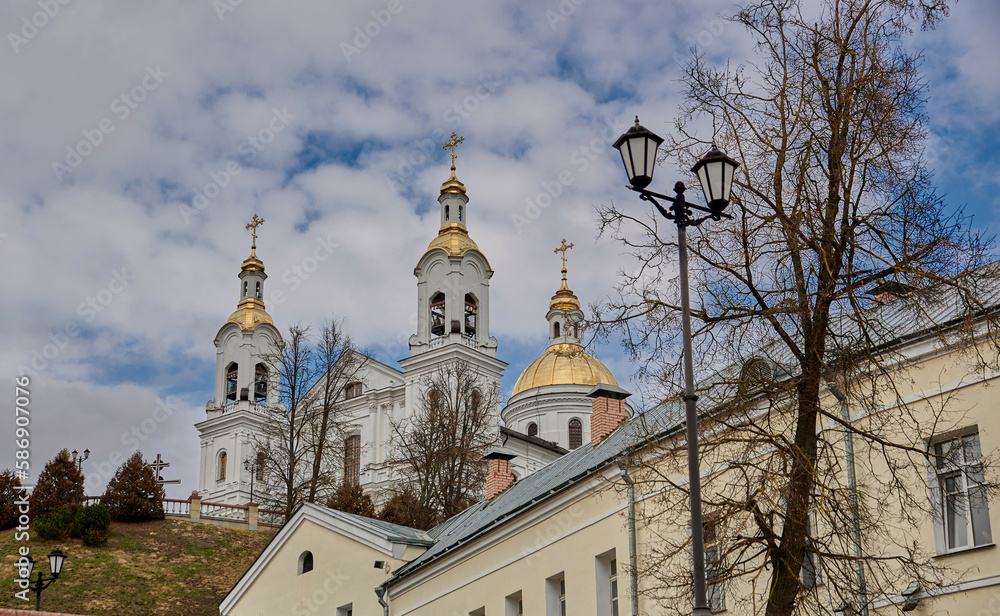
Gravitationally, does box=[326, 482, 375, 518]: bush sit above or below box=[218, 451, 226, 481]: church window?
below

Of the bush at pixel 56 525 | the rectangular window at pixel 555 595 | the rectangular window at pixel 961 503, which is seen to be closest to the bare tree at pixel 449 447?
the bush at pixel 56 525

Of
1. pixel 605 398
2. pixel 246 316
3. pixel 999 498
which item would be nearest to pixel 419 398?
pixel 246 316

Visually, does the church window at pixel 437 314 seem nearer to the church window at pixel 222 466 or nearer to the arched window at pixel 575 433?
the arched window at pixel 575 433

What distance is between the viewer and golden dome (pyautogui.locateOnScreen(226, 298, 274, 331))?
2972 inches

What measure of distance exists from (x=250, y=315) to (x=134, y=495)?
1146 inches

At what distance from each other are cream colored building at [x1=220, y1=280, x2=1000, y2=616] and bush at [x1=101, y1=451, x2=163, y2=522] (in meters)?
17.1

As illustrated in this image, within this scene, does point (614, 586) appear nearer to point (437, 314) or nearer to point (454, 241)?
point (437, 314)

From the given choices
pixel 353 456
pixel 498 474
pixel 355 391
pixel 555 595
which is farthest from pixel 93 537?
pixel 355 391

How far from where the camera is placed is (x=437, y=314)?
6638 cm

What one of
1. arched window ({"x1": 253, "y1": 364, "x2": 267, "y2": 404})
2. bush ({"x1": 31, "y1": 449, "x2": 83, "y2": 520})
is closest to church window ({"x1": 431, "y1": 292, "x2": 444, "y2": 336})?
arched window ({"x1": 253, "y1": 364, "x2": 267, "y2": 404})

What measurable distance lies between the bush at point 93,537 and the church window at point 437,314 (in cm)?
2543

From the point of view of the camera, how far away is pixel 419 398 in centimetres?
6362

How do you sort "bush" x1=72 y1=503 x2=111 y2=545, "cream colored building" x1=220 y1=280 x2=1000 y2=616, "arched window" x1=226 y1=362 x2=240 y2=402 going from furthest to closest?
"arched window" x1=226 y1=362 x2=240 y2=402
"bush" x1=72 y1=503 x2=111 y2=545
"cream colored building" x1=220 y1=280 x2=1000 y2=616

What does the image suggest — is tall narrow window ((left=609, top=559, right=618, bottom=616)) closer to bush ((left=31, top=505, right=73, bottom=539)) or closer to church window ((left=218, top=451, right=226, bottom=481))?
bush ((left=31, top=505, right=73, bottom=539))
